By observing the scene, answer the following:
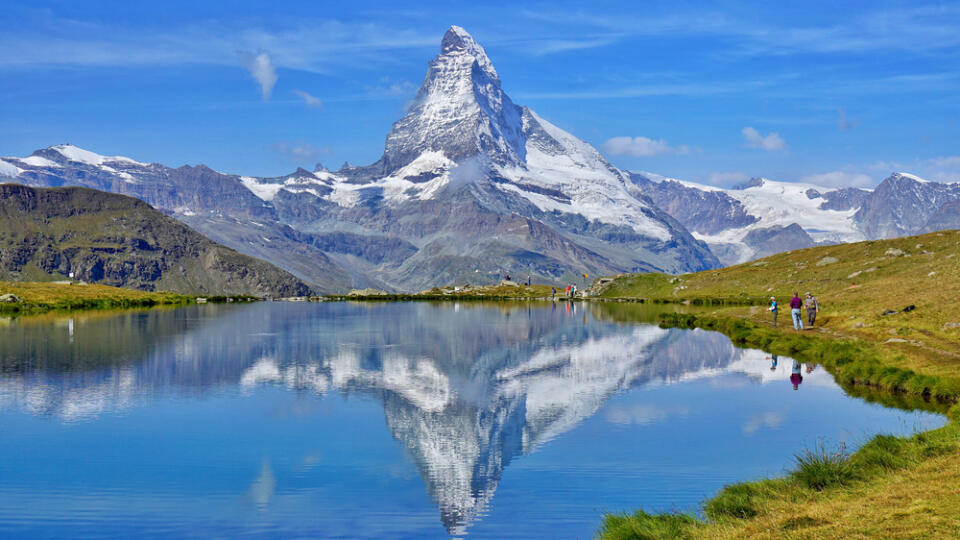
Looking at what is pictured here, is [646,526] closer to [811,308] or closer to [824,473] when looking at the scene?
[824,473]

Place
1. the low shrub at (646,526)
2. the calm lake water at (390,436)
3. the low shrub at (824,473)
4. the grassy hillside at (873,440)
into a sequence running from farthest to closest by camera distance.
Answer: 1. the calm lake water at (390,436)
2. the low shrub at (824,473)
3. the low shrub at (646,526)
4. the grassy hillside at (873,440)

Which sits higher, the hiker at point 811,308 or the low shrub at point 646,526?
the hiker at point 811,308

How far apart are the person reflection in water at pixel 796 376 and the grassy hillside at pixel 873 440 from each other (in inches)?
80.4

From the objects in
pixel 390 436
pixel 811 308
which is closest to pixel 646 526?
pixel 390 436

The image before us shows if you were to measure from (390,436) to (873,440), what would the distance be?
1935 cm

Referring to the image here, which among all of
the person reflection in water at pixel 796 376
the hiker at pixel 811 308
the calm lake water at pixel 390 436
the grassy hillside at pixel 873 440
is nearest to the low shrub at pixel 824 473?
the grassy hillside at pixel 873 440

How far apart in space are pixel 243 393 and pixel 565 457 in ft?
80.0

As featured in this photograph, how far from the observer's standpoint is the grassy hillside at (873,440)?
18.2 meters

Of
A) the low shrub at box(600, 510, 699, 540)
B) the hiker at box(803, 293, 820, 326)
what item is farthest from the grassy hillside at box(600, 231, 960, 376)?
the low shrub at box(600, 510, 699, 540)

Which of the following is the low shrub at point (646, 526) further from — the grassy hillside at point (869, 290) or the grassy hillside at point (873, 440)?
the grassy hillside at point (869, 290)

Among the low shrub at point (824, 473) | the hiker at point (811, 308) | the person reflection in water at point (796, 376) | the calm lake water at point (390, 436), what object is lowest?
the calm lake water at point (390, 436)

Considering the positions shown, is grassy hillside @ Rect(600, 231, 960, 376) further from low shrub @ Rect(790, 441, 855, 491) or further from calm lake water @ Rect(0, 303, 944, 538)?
low shrub @ Rect(790, 441, 855, 491)

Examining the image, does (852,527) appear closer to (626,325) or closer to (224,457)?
(224,457)

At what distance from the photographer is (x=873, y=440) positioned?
28.1 meters
